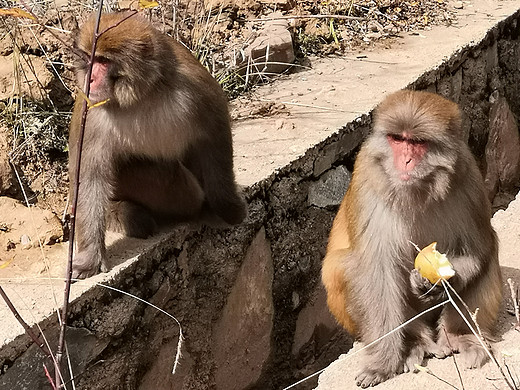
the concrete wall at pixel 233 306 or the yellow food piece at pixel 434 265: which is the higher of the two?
the yellow food piece at pixel 434 265

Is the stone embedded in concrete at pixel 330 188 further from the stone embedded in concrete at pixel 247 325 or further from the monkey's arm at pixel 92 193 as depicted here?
the monkey's arm at pixel 92 193

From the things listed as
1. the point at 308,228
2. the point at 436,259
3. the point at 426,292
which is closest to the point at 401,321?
the point at 426,292

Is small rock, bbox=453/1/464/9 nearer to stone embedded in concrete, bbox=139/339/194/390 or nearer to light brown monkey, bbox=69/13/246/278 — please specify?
light brown monkey, bbox=69/13/246/278

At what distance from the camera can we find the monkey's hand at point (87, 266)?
3709mm

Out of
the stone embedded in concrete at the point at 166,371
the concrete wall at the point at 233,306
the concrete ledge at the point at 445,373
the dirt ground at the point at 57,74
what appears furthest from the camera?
the dirt ground at the point at 57,74

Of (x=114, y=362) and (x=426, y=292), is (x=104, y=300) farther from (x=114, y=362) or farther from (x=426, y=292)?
(x=426, y=292)

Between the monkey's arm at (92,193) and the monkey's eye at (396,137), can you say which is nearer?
the monkey's eye at (396,137)

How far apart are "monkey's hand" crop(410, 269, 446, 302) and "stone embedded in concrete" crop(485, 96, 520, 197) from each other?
3800 millimetres

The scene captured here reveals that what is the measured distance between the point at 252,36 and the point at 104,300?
302cm

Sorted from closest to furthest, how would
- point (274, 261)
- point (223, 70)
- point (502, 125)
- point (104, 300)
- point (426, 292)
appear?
1. point (426, 292)
2. point (104, 300)
3. point (274, 261)
4. point (223, 70)
5. point (502, 125)

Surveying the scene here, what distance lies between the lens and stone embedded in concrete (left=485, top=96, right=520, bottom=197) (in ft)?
23.2

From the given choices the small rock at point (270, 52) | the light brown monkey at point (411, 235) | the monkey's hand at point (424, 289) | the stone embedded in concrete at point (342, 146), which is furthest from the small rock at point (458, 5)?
the monkey's hand at point (424, 289)

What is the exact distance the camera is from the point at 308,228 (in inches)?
197

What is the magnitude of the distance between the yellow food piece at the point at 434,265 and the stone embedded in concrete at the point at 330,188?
2185mm
